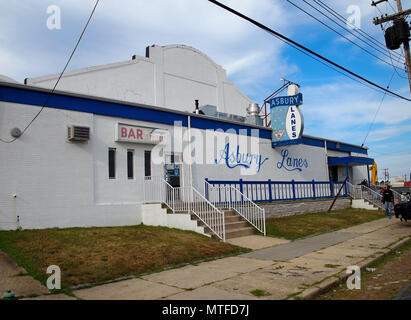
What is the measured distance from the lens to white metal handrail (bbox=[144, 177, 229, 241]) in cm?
1154

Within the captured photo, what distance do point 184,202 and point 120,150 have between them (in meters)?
3.05

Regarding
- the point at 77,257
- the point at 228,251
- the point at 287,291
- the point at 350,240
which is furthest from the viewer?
the point at 350,240

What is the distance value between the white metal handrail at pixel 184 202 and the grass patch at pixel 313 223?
2.11 metres

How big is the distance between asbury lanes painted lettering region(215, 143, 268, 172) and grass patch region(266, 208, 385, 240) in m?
3.44

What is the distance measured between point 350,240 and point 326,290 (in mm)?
5898

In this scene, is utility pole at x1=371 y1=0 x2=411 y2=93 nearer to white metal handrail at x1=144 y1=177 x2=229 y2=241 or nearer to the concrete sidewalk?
the concrete sidewalk

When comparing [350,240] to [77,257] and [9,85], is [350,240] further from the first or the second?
[9,85]

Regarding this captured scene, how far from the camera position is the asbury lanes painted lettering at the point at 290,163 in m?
20.4

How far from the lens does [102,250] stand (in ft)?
27.8

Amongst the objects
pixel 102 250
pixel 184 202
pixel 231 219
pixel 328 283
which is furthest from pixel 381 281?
pixel 184 202

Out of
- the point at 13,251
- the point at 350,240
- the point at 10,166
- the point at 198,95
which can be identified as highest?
the point at 198,95

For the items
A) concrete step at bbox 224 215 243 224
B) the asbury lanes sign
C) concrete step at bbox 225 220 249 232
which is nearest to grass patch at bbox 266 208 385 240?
concrete step at bbox 225 220 249 232

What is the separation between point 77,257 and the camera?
25.6 ft
